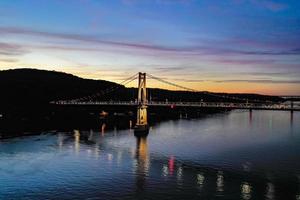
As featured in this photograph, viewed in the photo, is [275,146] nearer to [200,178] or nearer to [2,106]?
[200,178]

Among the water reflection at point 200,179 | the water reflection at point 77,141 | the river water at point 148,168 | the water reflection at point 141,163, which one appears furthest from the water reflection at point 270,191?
the water reflection at point 77,141

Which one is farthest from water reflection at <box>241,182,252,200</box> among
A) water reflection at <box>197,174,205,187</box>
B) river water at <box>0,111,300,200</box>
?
water reflection at <box>197,174,205,187</box>

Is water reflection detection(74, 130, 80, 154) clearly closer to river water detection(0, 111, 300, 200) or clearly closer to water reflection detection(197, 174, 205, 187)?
river water detection(0, 111, 300, 200)

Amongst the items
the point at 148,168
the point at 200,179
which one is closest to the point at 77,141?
the point at 148,168

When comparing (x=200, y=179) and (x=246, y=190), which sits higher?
(x=200, y=179)

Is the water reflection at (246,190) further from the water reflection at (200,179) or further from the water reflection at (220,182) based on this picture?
the water reflection at (200,179)

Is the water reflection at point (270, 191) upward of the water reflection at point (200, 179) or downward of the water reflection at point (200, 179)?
downward

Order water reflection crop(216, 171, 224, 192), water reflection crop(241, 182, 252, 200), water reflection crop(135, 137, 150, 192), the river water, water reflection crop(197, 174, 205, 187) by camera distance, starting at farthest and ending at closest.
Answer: water reflection crop(135, 137, 150, 192), water reflection crop(197, 174, 205, 187), water reflection crop(216, 171, 224, 192), the river water, water reflection crop(241, 182, 252, 200)

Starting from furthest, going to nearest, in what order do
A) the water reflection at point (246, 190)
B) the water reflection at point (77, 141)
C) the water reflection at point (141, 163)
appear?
the water reflection at point (77, 141) → the water reflection at point (141, 163) → the water reflection at point (246, 190)

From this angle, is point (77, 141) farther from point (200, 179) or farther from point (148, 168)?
point (200, 179)
